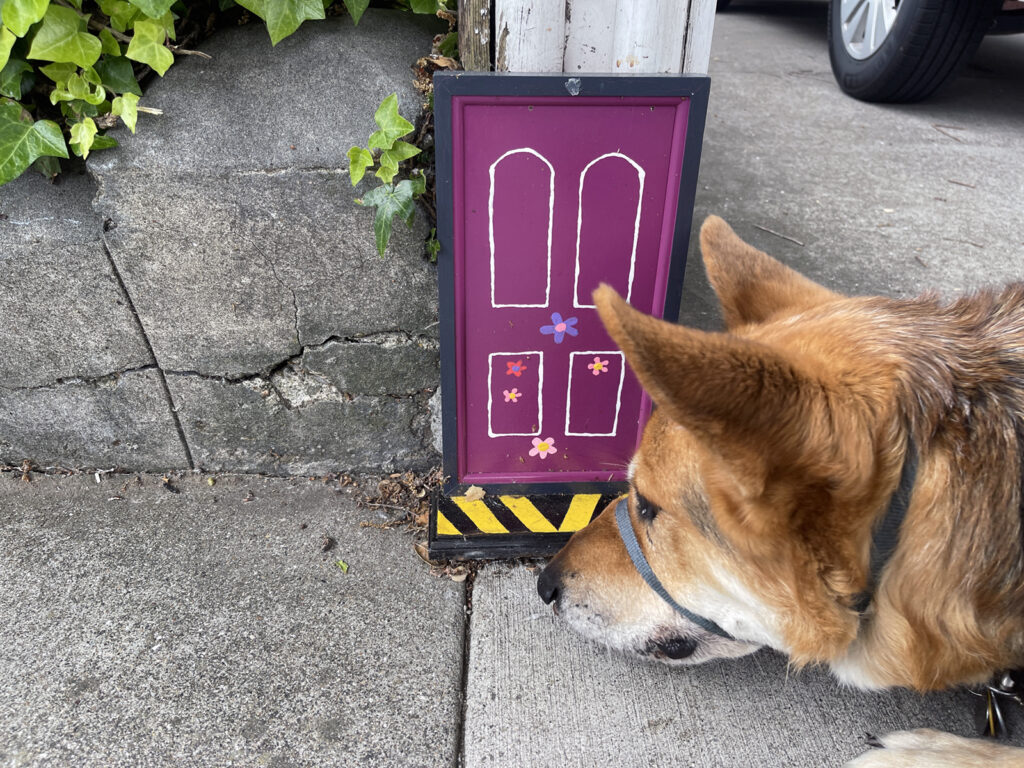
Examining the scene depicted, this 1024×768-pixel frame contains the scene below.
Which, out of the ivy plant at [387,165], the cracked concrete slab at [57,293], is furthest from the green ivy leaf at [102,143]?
the ivy plant at [387,165]

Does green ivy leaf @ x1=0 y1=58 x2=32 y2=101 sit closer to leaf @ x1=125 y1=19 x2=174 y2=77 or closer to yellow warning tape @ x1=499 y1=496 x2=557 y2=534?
leaf @ x1=125 y1=19 x2=174 y2=77

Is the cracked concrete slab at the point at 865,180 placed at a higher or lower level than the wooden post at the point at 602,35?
lower

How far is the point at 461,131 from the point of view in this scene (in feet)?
6.25

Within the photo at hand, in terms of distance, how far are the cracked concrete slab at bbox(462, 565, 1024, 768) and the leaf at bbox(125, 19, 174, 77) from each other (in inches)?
78.5

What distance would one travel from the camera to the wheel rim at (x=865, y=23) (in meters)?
5.75

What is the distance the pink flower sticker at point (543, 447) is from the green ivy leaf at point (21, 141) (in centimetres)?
176

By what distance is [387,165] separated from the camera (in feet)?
6.64

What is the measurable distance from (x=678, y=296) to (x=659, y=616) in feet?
3.25

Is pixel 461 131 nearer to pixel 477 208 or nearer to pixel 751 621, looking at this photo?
pixel 477 208

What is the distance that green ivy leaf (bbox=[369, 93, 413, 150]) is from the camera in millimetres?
1973

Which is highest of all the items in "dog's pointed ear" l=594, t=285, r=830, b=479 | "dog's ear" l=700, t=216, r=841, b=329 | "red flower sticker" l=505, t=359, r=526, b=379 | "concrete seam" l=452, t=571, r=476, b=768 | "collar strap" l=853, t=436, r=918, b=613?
"dog's pointed ear" l=594, t=285, r=830, b=479

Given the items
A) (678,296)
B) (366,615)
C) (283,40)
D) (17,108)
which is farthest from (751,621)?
(17,108)

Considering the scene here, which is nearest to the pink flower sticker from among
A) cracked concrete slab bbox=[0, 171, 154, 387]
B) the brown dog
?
the brown dog

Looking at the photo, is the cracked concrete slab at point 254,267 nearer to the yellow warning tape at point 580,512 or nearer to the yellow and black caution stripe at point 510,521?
the yellow and black caution stripe at point 510,521
